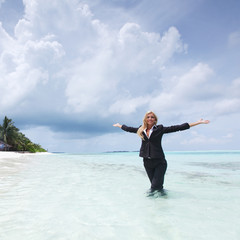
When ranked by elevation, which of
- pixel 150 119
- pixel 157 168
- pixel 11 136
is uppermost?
pixel 11 136

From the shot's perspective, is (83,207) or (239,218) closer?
(239,218)

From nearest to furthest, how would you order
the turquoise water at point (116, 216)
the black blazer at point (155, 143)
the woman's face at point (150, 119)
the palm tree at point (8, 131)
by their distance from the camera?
1. the turquoise water at point (116, 216)
2. the black blazer at point (155, 143)
3. the woman's face at point (150, 119)
4. the palm tree at point (8, 131)

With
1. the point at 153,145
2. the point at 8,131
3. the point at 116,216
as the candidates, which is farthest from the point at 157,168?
the point at 8,131

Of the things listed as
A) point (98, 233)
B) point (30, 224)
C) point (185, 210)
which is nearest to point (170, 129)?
point (185, 210)

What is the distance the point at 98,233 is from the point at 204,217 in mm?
1845

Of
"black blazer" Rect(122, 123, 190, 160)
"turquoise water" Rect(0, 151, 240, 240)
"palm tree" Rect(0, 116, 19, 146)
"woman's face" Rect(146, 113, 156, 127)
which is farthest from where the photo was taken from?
"palm tree" Rect(0, 116, 19, 146)

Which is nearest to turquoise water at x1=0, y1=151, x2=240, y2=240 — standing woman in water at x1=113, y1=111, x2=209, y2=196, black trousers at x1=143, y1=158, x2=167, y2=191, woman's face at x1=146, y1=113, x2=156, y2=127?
black trousers at x1=143, y1=158, x2=167, y2=191

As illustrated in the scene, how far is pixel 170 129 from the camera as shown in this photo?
16.3 feet

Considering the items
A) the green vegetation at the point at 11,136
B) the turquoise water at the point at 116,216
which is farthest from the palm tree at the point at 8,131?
the turquoise water at the point at 116,216

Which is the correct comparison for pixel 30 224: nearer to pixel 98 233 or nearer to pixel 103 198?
pixel 98 233

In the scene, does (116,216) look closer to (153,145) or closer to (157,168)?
(157,168)

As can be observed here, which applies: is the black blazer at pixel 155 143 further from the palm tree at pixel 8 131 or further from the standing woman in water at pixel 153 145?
the palm tree at pixel 8 131

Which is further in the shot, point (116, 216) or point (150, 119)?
point (150, 119)

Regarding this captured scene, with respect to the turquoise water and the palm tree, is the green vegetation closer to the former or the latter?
A: the palm tree
